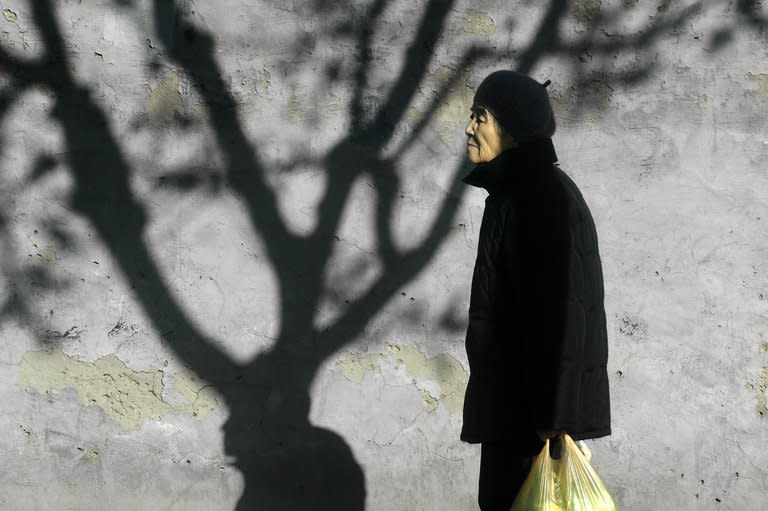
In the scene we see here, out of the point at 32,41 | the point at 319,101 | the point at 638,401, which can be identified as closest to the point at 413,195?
the point at 319,101

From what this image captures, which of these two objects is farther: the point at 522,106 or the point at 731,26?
the point at 731,26

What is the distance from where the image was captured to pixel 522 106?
2.66 metres

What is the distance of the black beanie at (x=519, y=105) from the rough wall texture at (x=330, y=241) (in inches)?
50.4

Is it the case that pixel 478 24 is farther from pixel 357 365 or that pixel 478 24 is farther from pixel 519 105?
pixel 357 365

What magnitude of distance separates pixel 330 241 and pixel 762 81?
1964 millimetres

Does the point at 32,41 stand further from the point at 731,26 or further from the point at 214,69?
the point at 731,26

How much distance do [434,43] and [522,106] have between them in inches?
54.3

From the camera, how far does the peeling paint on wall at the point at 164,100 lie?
397 centimetres

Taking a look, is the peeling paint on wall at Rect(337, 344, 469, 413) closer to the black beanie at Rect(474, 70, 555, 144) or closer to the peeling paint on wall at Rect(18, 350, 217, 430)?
the peeling paint on wall at Rect(18, 350, 217, 430)

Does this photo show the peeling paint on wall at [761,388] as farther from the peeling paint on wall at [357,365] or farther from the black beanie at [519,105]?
the black beanie at [519,105]

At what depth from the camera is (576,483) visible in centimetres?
261

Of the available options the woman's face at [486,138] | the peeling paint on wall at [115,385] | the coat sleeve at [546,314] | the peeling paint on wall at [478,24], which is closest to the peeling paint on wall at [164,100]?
the peeling paint on wall at [115,385]

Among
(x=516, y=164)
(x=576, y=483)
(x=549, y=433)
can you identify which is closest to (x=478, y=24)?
(x=516, y=164)

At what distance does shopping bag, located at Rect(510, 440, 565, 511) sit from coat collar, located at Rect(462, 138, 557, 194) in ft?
2.50
